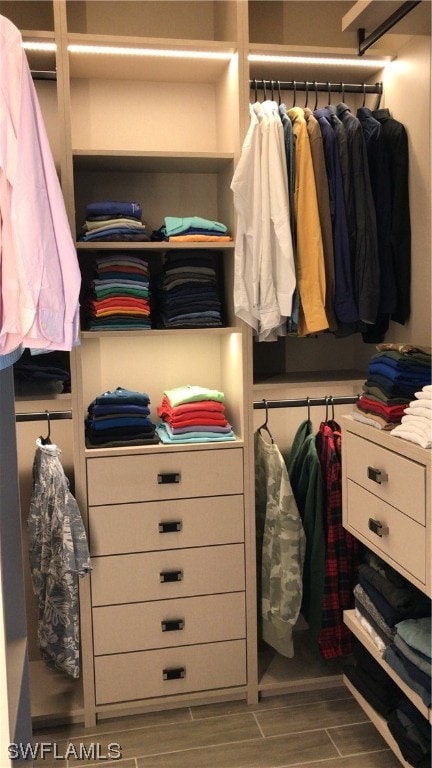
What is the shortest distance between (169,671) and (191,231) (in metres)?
1.58

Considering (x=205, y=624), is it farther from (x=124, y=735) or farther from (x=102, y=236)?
(x=102, y=236)

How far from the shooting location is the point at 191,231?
2.53m

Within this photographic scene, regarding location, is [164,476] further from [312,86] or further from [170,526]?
[312,86]

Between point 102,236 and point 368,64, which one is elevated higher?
point 368,64

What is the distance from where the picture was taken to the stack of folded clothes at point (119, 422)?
2523 mm

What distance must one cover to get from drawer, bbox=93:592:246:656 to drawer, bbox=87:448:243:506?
1.27 ft

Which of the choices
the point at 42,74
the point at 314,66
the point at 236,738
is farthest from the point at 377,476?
the point at 42,74

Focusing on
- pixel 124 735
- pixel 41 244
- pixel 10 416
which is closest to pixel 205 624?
pixel 124 735

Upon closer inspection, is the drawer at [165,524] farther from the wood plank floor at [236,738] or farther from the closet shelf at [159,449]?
the wood plank floor at [236,738]

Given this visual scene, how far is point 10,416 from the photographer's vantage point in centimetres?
182

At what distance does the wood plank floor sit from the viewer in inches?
89.9

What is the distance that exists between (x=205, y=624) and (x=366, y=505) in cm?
83

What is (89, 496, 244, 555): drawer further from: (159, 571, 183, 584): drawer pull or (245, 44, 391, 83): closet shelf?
(245, 44, 391, 83): closet shelf

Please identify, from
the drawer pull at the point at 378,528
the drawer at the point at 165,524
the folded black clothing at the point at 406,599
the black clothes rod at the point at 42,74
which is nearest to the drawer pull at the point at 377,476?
the drawer pull at the point at 378,528
